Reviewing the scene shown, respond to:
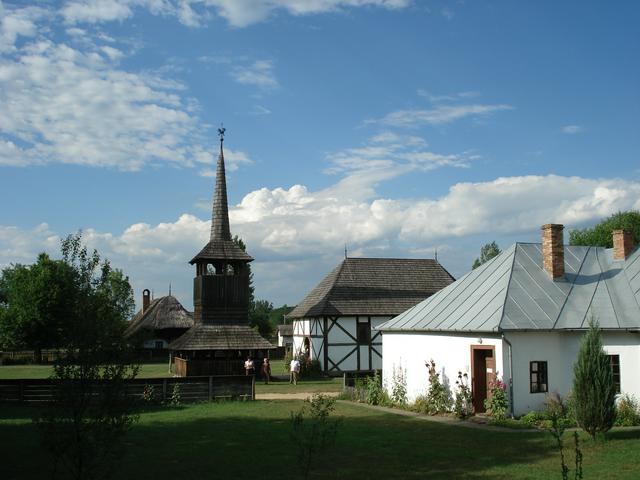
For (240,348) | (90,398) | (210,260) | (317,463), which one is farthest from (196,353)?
(90,398)

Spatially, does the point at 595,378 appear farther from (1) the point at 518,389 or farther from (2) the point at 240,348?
(2) the point at 240,348

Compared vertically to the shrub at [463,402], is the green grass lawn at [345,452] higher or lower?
lower

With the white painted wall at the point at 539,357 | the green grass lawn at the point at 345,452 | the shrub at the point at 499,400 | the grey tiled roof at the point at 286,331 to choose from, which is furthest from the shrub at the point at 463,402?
the grey tiled roof at the point at 286,331

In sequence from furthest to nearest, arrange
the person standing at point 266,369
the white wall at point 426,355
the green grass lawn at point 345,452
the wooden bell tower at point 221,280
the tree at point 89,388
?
the wooden bell tower at point 221,280
the person standing at point 266,369
the white wall at point 426,355
the green grass lawn at point 345,452
the tree at point 89,388

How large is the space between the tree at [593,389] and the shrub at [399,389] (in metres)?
7.86

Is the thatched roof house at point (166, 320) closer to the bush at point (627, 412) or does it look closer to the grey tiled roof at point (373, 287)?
the grey tiled roof at point (373, 287)

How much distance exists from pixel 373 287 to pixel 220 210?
408 inches

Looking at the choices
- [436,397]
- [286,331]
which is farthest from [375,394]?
[286,331]

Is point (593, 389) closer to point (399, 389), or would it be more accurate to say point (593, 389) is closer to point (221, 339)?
point (399, 389)

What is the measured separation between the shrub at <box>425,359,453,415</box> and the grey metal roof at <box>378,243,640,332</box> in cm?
156

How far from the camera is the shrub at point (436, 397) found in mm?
19969

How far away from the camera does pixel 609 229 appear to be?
1806 inches

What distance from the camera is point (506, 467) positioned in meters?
12.3

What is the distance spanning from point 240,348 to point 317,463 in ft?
64.5
